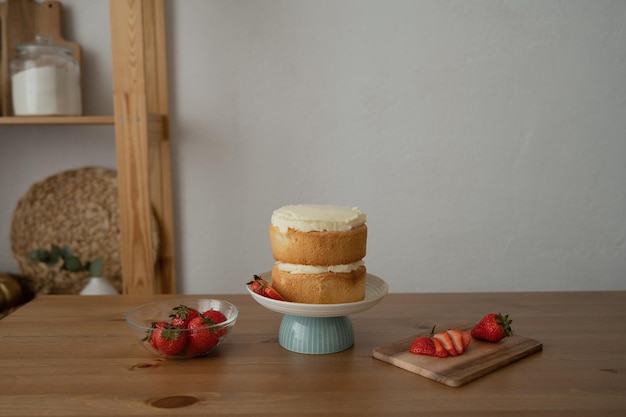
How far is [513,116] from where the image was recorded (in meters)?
1.94

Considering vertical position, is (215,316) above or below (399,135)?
below

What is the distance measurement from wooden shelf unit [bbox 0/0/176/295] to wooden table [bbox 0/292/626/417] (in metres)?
0.40

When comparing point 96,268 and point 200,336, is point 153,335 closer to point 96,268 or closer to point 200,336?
point 200,336

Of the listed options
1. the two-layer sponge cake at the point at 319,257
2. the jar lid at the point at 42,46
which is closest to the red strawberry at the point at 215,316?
the two-layer sponge cake at the point at 319,257

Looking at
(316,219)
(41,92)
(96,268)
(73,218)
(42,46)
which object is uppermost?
(42,46)

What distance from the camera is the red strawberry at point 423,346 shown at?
1.03 m

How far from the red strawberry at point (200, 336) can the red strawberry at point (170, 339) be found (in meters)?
0.01

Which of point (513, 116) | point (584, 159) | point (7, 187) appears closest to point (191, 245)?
point (7, 187)

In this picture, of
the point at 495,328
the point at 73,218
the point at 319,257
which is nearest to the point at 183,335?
the point at 319,257

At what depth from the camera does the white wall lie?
189 centimetres

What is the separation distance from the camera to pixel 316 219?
106 cm

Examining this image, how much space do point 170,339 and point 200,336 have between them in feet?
0.16

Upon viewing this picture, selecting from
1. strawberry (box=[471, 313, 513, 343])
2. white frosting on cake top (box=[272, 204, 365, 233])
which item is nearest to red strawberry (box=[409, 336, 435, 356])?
strawberry (box=[471, 313, 513, 343])

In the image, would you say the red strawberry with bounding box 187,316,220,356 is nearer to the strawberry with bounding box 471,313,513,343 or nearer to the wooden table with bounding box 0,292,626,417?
the wooden table with bounding box 0,292,626,417
